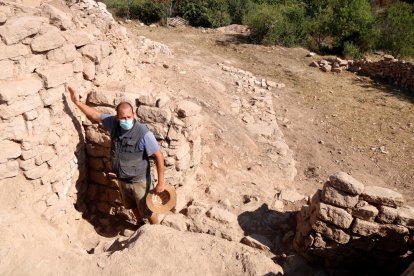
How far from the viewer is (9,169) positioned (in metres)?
3.74

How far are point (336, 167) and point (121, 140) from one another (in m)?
5.02

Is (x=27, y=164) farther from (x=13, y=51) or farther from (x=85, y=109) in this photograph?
(x=13, y=51)

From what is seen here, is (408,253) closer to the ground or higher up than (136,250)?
higher up

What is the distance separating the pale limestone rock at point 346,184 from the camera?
398 centimetres

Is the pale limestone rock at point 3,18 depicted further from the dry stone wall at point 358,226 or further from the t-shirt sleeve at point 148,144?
the dry stone wall at point 358,226

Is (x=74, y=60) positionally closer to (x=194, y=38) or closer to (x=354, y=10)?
(x=194, y=38)

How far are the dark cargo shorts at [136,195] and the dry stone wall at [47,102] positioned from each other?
568mm

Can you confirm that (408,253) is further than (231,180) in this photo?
No

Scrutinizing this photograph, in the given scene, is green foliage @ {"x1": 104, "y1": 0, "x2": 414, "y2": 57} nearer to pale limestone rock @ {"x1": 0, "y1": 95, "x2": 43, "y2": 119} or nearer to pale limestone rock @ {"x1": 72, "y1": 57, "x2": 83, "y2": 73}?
pale limestone rock @ {"x1": 72, "y1": 57, "x2": 83, "y2": 73}

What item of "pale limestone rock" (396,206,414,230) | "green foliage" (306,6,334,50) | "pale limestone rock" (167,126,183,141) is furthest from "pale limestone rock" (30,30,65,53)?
"green foliage" (306,6,334,50)

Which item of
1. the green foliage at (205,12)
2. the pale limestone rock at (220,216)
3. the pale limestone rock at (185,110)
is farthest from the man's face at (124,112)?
the green foliage at (205,12)

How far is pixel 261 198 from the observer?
5.68m

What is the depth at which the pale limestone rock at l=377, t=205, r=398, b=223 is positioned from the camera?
12.8ft

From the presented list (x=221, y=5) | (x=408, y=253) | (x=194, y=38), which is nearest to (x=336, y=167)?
(x=408, y=253)
